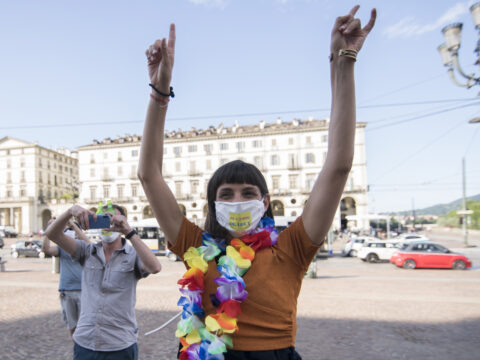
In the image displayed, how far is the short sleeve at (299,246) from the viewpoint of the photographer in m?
1.73

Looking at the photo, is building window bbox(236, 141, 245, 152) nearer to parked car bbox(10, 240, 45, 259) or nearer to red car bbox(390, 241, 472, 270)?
parked car bbox(10, 240, 45, 259)

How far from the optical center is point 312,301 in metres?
10.9

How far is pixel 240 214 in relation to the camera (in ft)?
6.26

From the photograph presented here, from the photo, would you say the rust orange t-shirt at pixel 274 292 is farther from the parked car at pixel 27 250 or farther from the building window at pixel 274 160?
the building window at pixel 274 160

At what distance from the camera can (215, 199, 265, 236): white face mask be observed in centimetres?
190

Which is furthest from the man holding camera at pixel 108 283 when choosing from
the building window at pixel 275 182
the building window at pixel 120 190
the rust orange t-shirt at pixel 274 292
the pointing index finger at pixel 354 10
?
the building window at pixel 120 190

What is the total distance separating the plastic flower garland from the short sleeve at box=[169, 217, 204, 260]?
0.12ft

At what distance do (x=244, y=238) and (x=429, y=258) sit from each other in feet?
65.3

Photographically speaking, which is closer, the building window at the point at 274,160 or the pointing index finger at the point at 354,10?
the pointing index finger at the point at 354,10

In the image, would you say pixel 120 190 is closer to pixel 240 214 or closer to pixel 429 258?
pixel 429 258

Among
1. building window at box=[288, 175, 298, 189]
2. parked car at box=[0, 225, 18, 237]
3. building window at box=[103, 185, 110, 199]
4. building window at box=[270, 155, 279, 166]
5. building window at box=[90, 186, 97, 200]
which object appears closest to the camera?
parked car at box=[0, 225, 18, 237]

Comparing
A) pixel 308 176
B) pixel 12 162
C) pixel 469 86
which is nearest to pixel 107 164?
pixel 12 162

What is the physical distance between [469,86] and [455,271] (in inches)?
502

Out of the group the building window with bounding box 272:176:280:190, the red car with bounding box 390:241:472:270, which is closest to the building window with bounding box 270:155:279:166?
the building window with bounding box 272:176:280:190
